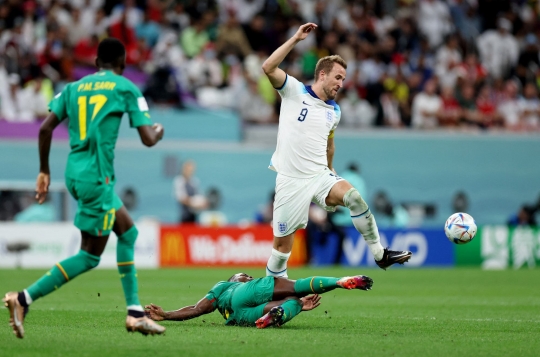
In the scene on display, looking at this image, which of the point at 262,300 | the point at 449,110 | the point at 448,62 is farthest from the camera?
the point at 448,62

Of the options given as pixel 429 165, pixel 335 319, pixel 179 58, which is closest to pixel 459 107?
pixel 429 165

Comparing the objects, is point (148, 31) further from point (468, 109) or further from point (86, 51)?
point (468, 109)

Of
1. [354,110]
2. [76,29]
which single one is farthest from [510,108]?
[76,29]

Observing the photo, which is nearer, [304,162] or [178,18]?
[304,162]

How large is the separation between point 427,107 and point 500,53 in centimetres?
385

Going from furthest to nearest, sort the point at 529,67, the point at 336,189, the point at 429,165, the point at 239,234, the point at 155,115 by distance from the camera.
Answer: the point at 529,67 < the point at 429,165 < the point at 155,115 < the point at 239,234 < the point at 336,189

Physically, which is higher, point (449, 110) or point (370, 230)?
point (449, 110)

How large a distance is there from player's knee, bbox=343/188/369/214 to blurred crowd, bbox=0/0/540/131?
13575 mm

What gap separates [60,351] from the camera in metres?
6.96

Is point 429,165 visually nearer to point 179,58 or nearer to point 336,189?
point 179,58

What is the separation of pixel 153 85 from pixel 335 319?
13.8 metres

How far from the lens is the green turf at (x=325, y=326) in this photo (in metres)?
7.25

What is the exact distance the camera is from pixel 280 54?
9367mm

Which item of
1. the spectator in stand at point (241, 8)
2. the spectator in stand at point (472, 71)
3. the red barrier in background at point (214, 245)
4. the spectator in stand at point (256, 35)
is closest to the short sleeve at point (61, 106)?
the red barrier in background at point (214, 245)
